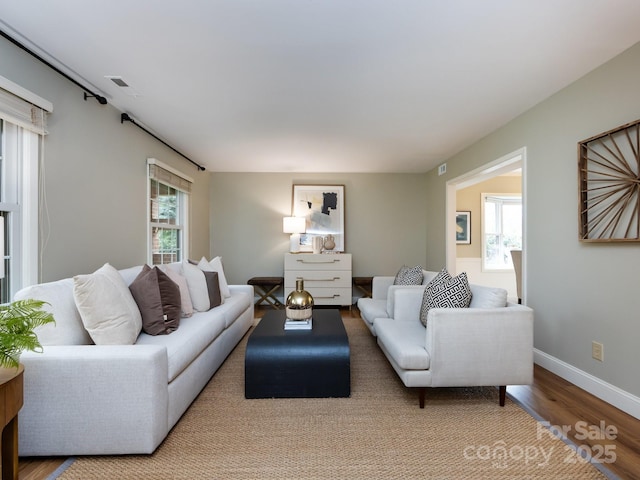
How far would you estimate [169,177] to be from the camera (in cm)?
394

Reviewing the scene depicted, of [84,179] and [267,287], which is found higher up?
[84,179]

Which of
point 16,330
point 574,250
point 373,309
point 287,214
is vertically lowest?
point 373,309

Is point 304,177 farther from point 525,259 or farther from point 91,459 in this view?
point 91,459

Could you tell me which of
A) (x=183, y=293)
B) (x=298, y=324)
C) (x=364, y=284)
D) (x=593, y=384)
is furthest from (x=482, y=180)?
(x=183, y=293)

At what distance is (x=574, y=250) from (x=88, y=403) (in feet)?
11.0

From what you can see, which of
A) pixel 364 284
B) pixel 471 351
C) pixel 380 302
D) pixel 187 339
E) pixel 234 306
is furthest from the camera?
pixel 364 284

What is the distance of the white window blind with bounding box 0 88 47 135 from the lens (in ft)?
6.13

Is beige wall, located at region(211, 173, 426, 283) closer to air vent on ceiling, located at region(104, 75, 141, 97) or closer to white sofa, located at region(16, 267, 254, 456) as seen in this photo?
air vent on ceiling, located at region(104, 75, 141, 97)

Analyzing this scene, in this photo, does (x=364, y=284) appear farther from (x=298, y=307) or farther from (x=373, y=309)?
(x=298, y=307)

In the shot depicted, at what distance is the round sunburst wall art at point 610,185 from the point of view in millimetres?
2004

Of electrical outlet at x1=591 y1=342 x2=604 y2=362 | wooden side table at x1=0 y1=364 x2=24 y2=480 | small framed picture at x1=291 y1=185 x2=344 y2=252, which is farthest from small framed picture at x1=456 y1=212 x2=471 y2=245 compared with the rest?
wooden side table at x1=0 y1=364 x2=24 y2=480

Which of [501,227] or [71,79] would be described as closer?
[71,79]

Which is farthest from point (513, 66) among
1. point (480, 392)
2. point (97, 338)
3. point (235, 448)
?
point (97, 338)

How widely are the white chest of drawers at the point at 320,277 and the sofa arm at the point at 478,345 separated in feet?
10.2
